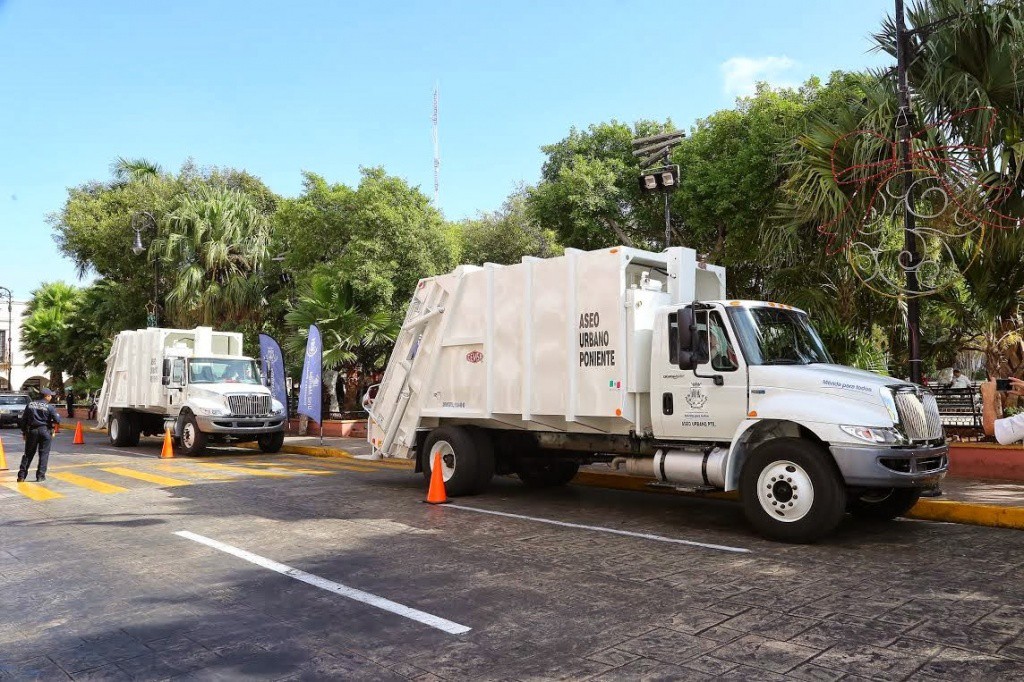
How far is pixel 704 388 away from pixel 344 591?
425cm

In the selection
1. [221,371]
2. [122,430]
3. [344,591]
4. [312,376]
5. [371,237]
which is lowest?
[344,591]

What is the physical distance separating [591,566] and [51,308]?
48.9m

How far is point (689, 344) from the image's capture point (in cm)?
794

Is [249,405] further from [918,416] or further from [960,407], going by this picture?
[918,416]

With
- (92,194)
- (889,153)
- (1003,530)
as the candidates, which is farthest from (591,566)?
(92,194)

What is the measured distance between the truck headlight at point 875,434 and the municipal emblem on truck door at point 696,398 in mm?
1485

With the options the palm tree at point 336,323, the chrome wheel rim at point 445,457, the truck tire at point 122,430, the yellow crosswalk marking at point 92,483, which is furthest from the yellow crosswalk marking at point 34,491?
the truck tire at point 122,430

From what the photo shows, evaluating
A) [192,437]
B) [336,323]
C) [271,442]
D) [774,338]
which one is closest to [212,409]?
[192,437]

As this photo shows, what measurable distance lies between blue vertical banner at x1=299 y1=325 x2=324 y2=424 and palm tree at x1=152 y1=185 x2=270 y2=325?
27.6ft

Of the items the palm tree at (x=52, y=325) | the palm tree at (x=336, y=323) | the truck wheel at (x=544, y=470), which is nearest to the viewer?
the truck wheel at (x=544, y=470)

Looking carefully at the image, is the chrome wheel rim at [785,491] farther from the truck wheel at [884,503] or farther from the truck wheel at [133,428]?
the truck wheel at [133,428]

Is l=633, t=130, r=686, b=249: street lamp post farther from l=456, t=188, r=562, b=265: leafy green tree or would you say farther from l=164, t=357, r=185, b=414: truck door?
l=456, t=188, r=562, b=265: leafy green tree

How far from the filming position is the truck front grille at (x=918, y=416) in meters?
7.27

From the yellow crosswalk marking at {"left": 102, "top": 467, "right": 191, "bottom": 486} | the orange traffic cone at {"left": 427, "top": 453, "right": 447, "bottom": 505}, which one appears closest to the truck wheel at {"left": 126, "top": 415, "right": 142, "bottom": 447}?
the yellow crosswalk marking at {"left": 102, "top": 467, "right": 191, "bottom": 486}
